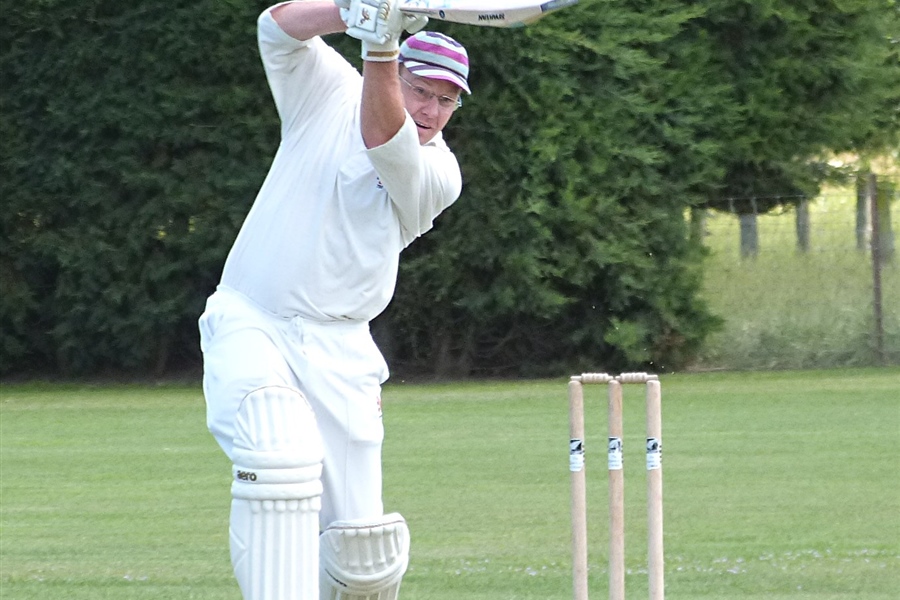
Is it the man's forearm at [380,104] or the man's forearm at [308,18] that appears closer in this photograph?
the man's forearm at [380,104]

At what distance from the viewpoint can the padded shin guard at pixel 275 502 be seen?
3.14 m

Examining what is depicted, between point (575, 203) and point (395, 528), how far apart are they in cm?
865

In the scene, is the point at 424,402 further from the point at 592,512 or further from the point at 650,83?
the point at 592,512

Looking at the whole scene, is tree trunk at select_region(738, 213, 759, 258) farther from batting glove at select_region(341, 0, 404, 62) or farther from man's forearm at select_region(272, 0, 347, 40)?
batting glove at select_region(341, 0, 404, 62)

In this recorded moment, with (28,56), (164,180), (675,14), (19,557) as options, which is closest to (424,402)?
(164,180)

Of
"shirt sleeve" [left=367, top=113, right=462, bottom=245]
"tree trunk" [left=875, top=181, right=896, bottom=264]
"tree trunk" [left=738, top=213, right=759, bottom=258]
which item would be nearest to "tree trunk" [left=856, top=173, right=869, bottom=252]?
"tree trunk" [left=875, top=181, right=896, bottom=264]

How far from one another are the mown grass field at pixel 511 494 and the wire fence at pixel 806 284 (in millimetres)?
1396

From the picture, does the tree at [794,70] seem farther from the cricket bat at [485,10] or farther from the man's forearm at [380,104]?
the cricket bat at [485,10]

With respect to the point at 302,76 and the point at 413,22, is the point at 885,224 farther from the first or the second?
the point at 413,22

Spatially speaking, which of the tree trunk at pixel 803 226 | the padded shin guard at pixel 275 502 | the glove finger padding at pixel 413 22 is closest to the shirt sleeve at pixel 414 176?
the glove finger padding at pixel 413 22

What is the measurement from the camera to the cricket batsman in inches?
Result: 125

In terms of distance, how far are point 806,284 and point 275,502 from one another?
1068 centimetres

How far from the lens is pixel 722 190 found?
13328mm

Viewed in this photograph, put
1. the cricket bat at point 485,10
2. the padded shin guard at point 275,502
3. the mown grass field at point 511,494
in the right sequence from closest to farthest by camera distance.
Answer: the cricket bat at point 485,10
the padded shin guard at point 275,502
the mown grass field at point 511,494
